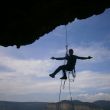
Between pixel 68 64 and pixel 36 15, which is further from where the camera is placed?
pixel 68 64

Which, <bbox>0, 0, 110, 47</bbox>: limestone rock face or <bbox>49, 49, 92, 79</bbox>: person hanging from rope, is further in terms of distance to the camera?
<bbox>49, 49, 92, 79</bbox>: person hanging from rope

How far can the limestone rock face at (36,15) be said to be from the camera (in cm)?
929

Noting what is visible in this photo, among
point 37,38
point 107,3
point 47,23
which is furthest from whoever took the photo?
point 37,38

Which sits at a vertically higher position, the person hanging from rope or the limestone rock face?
the limestone rock face

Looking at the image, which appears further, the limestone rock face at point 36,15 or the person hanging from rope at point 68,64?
the person hanging from rope at point 68,64

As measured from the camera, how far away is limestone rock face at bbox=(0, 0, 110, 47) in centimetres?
929

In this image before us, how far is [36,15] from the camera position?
10.1 metres

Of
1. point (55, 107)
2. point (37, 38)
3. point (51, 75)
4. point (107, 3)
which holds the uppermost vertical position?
point (55, 107)

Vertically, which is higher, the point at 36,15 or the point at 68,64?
the point at 36,15

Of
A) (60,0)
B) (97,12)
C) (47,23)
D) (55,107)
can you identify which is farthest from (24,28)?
(55,107)

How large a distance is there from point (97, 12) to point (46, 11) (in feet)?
7.28

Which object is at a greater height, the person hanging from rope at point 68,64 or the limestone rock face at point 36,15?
the limestone rock face at point 36,15

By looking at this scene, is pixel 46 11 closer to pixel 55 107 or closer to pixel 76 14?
pixel 76 14

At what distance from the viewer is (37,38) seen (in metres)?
11.8
